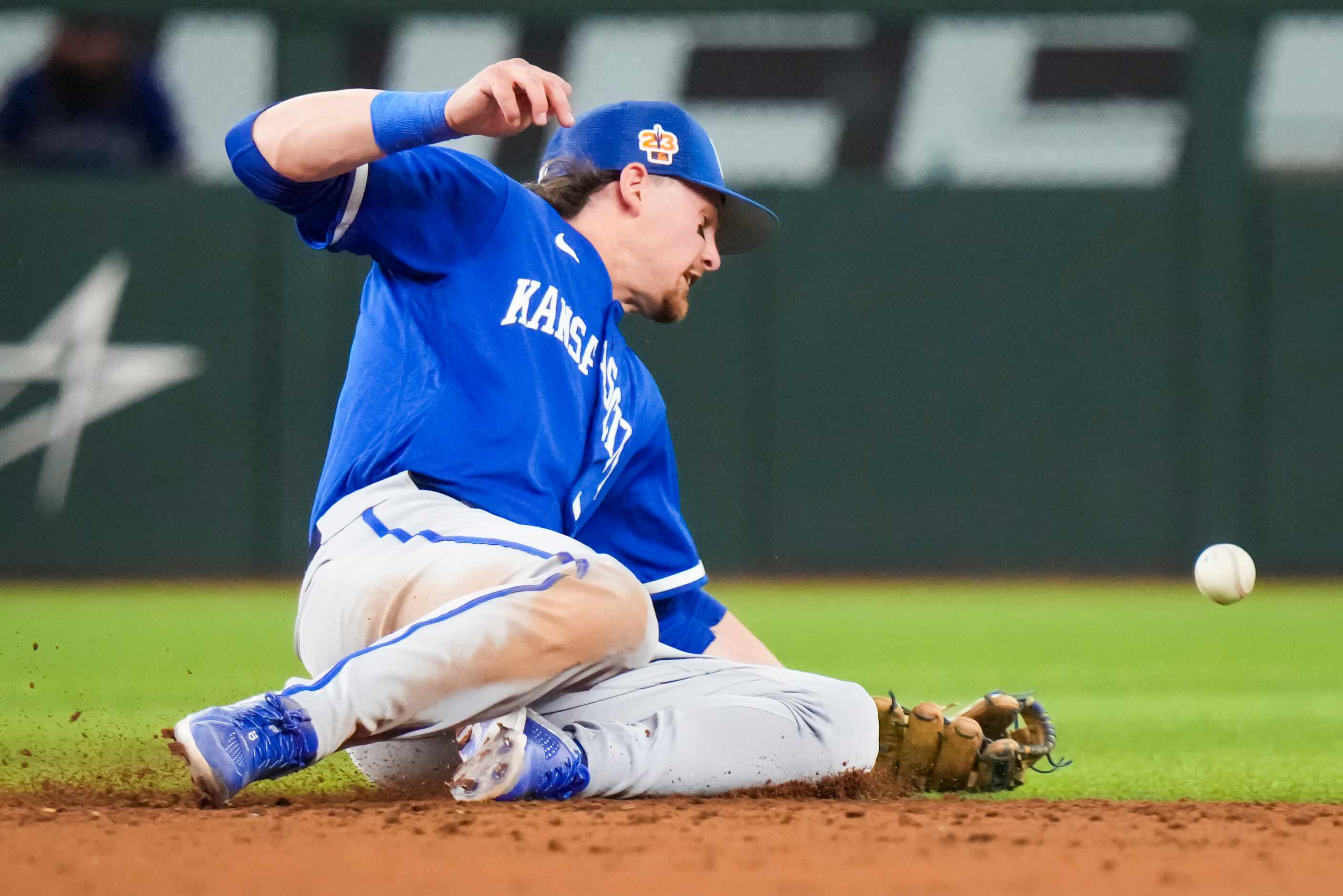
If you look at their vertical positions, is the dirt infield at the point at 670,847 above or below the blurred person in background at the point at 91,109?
below

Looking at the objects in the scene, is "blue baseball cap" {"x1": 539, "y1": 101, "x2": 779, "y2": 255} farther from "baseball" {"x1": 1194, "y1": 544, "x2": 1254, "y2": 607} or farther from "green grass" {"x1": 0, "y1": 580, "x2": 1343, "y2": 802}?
"baseball" {"x1": 1194, "y1": 544, "x2": 1254, "y2": 607}

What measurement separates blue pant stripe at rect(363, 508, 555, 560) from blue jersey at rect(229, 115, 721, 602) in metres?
0.10

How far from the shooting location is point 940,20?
1094 cm

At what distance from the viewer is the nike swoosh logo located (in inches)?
116

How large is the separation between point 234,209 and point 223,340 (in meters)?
0.84

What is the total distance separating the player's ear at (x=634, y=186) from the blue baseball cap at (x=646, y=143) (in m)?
0.01

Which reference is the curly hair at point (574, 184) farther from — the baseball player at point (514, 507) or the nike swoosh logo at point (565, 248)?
the nike swoosh logo at point (565, 248)

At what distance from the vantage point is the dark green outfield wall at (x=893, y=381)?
416 inches

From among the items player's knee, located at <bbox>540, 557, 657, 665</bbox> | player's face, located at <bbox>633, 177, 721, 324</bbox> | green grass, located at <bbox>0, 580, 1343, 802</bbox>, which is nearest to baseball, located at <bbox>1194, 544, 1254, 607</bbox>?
green grass, located at <bbox>0, 580, 1343, 802</bbox>

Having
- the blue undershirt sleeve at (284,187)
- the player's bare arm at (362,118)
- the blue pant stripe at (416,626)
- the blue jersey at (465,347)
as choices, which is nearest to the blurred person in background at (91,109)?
the blue jersey at (465,347)

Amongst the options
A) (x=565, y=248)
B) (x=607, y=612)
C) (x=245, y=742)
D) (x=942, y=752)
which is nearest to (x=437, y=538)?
(x=607, y=612)

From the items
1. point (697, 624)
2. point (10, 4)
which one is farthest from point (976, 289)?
point (697, 624)

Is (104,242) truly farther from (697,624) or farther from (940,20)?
(697,624)

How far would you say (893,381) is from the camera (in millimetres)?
10672
